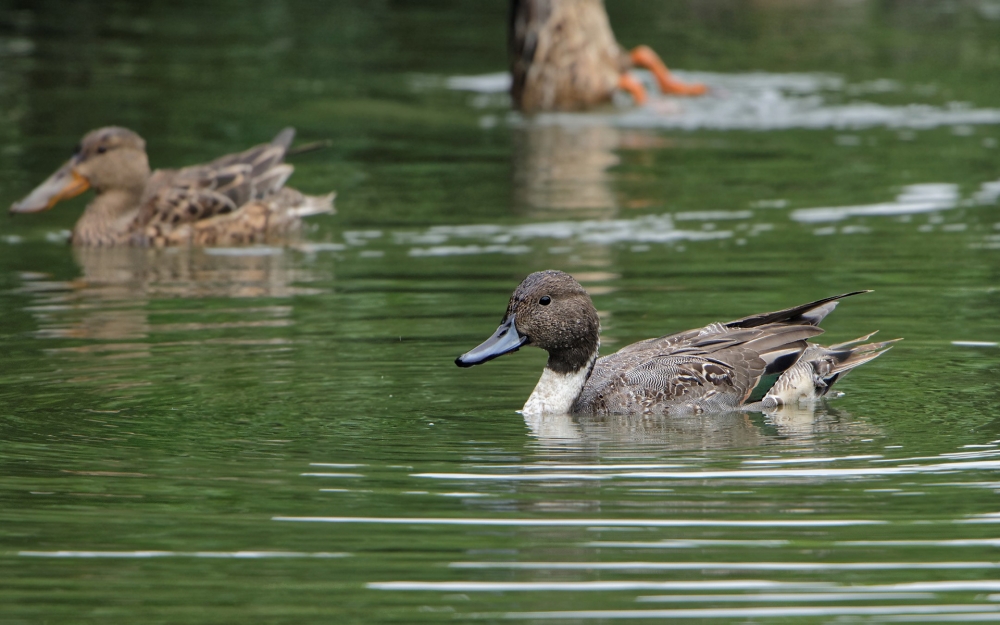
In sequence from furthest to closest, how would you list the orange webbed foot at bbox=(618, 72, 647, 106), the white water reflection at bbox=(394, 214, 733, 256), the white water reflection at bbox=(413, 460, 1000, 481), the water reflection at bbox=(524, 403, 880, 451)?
the orange webbed foot at bbox=(618, 72, 647, 106), the white water reflection at bbox=(394, 214, 733, 256), the water reflection at bbox=(524, 403, 880, 451), the white water reflection at bbox=(413, 460, 1000, 481)

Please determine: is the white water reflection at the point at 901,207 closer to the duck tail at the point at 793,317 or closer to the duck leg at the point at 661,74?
the duck tail at the point at 793,317

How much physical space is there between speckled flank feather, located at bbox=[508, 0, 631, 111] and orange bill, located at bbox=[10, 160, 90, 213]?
25.0ft

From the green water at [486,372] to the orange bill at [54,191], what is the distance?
456 mm

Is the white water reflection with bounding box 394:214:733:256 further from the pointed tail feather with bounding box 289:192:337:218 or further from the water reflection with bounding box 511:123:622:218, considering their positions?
the pointed tail feather with bounding box 289:192:337:218

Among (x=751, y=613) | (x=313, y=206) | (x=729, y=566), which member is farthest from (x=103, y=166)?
(x=751, y=613)

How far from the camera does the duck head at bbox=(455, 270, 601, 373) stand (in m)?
8.75

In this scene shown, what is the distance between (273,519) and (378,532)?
45 cm

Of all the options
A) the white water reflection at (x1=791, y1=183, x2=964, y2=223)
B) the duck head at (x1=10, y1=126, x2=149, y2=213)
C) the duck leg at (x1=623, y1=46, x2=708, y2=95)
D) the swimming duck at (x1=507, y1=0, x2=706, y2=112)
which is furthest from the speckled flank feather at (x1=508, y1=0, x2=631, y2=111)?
the duck head at (x1=10, y1=126, x2=149, y2=213)

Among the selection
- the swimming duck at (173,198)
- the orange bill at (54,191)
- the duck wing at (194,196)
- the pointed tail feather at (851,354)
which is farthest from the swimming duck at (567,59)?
the pointed tail feather at (851,354)

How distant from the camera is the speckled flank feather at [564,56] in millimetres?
21234

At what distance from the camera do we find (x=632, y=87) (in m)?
21.1

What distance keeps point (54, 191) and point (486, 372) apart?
249 inches

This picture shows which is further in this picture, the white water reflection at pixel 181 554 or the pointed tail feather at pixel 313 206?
the pointed tail feather at pixel 313 206

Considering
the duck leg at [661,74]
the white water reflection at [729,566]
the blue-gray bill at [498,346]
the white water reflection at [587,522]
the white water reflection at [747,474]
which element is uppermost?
the duck leg at [661,74]
